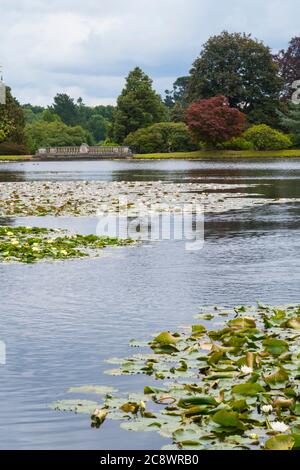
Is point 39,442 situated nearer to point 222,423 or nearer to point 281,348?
point 222,423

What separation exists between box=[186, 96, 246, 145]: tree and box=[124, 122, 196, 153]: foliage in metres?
4.84

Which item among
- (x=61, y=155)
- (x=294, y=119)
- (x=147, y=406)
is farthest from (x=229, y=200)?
(x=61, y=155)

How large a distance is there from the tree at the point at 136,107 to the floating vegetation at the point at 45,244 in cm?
8337

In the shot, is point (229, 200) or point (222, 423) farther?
point (229, 200)

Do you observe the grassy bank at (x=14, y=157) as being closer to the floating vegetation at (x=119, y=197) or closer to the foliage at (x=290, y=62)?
the foliage at (x=290, y=62)

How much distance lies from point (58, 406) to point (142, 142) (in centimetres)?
9229

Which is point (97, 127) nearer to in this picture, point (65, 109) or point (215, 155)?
point (65, 109)

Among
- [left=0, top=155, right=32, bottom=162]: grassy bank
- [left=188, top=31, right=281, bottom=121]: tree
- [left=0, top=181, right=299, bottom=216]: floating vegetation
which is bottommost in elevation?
[left=0, top=155, right=32, bottom=162]: grassy bank

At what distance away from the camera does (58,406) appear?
661cm

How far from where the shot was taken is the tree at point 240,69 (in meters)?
95.9

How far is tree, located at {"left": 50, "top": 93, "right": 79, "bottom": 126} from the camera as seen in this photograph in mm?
152125

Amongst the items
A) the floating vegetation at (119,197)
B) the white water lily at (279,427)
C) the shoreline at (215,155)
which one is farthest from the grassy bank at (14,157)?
the white water lily at (279,427)

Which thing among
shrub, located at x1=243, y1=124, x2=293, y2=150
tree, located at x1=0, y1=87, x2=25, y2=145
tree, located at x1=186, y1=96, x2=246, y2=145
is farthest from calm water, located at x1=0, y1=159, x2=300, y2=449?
tree, located at x1=0, y1=87, x2=25, y2=145

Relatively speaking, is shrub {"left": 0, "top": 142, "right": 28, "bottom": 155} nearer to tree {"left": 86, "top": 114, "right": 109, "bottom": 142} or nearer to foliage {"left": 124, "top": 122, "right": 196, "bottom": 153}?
foliage {"left": 124, "top": 122, "right": 196, "bottom": 153}
